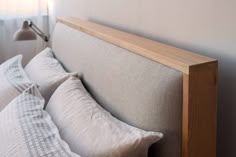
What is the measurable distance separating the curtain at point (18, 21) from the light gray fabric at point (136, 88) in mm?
1436

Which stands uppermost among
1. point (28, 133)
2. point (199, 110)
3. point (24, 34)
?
point (24, 34)

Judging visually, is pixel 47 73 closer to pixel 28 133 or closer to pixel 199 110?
pixel 28 133

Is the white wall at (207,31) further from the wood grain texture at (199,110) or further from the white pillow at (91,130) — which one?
the white pillow at (91,130)

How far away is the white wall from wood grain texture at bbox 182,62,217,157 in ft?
0.21

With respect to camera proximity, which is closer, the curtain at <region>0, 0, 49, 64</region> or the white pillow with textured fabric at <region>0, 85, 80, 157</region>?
the white pillow with textured fabric at <region>0, 85, 80, 157</region>

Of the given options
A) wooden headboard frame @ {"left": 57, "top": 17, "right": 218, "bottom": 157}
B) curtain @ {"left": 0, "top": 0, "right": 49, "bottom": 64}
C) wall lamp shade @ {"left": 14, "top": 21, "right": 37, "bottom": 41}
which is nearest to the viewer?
wooden headboard frame @ {"left": 57, "top": 17, "right": 218, "bottom": 157}

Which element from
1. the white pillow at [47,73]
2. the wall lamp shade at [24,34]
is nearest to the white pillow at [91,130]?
the white pillow at [47,73]

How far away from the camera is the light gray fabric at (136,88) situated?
36.9 inches

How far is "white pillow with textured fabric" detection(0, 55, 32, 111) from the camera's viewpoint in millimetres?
1531

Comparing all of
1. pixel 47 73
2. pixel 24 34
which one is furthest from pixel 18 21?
pixel 47 73

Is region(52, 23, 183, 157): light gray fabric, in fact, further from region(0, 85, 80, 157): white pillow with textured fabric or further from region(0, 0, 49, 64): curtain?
region(0, 0, 49, 64): curtain

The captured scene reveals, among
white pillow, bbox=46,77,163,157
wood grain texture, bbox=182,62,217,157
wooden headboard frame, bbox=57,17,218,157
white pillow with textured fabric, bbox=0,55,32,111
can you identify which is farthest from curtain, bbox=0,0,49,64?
wood grain texture, bbox=182,62,217,157

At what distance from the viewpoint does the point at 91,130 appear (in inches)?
42.0

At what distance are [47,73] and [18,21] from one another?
126 cm
